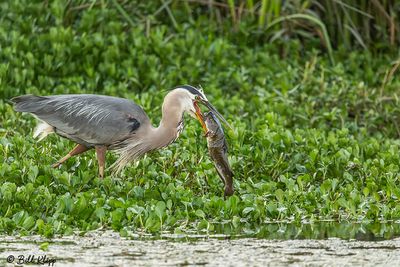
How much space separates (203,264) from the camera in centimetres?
591

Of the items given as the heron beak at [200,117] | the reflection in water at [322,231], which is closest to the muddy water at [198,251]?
the reflection in water at [322,231]

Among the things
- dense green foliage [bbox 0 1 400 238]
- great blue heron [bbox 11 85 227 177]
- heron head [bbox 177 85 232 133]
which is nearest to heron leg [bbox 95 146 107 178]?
great blue heron [bbox 11 85 227 177]

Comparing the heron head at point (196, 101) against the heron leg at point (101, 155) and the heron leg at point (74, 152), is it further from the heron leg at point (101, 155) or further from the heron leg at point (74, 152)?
the heron leg at point (74, 152)

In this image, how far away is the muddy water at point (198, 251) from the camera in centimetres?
596

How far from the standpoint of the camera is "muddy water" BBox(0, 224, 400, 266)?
596 cm

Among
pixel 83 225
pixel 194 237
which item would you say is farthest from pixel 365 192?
pixel 83 225

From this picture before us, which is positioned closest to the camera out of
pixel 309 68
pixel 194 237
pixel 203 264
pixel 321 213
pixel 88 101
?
pixel 203 264

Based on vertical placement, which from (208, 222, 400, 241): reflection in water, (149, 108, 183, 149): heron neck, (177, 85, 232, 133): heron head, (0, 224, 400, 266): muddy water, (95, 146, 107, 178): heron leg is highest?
(177, 85, 232, 133): heron head

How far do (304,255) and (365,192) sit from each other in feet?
5.35

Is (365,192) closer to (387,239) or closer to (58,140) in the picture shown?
(387,239)

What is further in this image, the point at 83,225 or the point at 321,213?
the point at 321,213

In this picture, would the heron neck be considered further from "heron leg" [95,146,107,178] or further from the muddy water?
the muddy water

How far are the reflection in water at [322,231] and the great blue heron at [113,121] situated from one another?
1114mm

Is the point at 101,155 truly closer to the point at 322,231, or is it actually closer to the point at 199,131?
the point at 199,131
